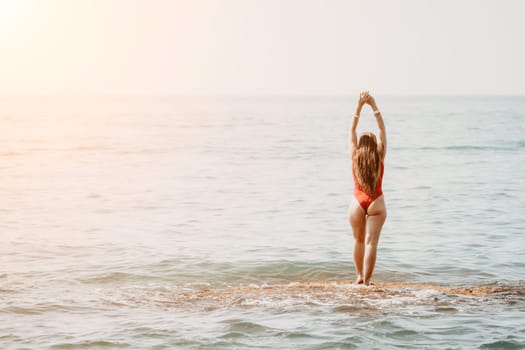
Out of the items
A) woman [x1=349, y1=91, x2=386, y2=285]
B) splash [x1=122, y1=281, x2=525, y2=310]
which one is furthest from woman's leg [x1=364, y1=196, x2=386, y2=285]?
splash [x1=122, y1=281, x2=525, y2=310]

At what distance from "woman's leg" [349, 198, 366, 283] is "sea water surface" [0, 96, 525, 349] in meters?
0.40

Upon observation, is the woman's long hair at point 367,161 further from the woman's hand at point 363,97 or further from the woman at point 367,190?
the woman's hand at point 363,97

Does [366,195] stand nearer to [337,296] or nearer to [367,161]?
[367,161]

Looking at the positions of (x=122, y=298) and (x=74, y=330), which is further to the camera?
(x=122, y=298)

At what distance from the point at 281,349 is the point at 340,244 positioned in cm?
709

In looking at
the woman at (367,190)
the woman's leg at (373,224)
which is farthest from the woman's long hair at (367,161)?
the woman's leg at (373,224)

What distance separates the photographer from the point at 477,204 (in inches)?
845

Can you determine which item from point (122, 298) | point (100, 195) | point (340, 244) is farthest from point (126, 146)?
point (122, 298)

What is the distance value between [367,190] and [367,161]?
364mm

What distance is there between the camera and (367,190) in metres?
10.2

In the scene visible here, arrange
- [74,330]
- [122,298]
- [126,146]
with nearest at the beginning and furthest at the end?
[74,330] < [122,298] < [126,146]

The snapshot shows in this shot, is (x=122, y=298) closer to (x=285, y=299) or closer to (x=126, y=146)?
(x=285, y=299)

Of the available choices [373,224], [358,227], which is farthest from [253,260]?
[373,224]

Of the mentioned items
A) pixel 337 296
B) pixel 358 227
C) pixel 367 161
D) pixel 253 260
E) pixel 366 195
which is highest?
pixel 367 161
